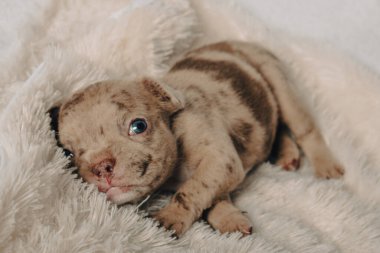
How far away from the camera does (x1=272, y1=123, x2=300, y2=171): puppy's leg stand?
8.55 feet

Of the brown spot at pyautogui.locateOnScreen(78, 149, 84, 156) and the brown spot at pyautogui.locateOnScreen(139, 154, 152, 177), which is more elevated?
the brown spot at pyautogui.locateOnScreen(78, 149, 84, 156)

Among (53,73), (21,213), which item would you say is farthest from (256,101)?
(21,213)

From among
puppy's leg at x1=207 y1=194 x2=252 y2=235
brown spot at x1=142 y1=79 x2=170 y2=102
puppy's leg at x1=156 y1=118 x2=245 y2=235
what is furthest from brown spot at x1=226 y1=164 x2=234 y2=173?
brown spot at x1=142 y1=79 x2=170 y2=102

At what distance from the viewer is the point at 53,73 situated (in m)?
2.10

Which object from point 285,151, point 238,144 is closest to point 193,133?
point 238,144

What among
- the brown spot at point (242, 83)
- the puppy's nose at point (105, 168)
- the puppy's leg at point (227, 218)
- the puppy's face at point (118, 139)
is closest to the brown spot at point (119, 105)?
the puppy's face at point (118, 139)

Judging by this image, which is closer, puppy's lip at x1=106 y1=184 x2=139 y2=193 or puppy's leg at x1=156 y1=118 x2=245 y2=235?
puppy's lip at x1=106 y1=184 x2=139 y2=193

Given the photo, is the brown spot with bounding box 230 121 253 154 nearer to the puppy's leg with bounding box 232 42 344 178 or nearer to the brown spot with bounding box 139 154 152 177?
the puppy's leg with bounding box 232 42 344 178

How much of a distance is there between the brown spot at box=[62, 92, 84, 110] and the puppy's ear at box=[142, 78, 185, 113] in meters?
0.27

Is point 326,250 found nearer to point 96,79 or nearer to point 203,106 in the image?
point 203,106

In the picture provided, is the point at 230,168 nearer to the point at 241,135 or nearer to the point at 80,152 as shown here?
the point at 241,135

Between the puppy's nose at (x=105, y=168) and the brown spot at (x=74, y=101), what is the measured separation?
29 cm

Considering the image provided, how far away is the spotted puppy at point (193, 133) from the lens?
177cm

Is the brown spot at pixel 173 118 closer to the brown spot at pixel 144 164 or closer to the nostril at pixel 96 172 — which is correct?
the brown spot at pixel 144 164
